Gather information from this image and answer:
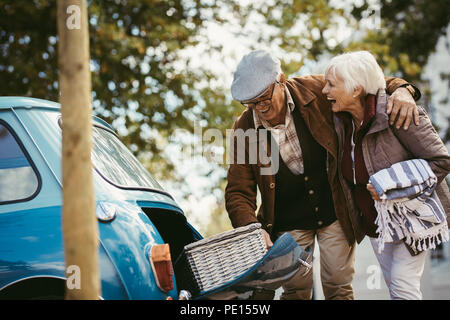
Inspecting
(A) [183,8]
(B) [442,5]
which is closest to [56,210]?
(A) [183,8]

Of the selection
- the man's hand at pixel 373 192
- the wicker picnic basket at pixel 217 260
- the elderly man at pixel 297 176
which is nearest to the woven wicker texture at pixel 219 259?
the wicker picnic basket at pixel 217 260

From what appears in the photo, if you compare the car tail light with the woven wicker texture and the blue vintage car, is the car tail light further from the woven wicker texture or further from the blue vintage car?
the woven wicker texture

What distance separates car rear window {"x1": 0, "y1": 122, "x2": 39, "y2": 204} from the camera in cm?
324

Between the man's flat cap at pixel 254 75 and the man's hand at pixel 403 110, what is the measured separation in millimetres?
816

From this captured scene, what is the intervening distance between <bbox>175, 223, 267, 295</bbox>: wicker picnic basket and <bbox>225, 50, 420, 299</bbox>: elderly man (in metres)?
0.61

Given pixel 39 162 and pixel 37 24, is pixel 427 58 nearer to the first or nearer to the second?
pixel 37 24

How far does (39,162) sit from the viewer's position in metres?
3.29

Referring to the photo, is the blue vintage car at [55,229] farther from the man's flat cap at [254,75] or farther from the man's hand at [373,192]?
the man's flat cap at [254,75]

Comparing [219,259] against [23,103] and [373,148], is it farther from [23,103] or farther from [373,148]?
[23,103]

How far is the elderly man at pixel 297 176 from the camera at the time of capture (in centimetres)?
408

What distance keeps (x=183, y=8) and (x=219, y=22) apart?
2.17 ft

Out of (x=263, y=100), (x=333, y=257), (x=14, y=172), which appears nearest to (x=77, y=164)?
(x=14, y=172)

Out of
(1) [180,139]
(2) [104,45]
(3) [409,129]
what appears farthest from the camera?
(1) [180,139]

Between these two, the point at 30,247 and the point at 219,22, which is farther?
the point at 219,22
